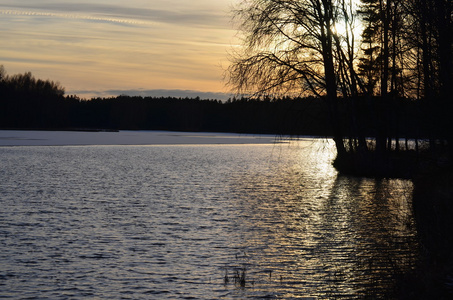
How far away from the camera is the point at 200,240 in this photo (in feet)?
42.6

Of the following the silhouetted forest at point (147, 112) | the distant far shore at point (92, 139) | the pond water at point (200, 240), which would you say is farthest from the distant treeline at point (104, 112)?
the pond water at point (200, 240)

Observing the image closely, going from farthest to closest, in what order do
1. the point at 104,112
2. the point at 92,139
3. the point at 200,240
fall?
the point at 104,112 → the point at 92,139 → the point at 200,240

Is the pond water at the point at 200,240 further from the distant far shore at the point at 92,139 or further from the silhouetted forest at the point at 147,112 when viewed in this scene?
the distant far shore at the point at 92,139

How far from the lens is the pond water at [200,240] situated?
9.29 meters

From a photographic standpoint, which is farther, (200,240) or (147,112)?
(147,112)

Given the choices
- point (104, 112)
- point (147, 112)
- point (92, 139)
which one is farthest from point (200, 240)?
point (147, 112)

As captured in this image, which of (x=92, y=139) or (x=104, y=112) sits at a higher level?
(x=104, y=112)

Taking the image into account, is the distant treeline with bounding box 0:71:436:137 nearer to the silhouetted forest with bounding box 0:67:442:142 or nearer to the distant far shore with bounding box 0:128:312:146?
the silhouetted forest with bounding box 0:67:442:142

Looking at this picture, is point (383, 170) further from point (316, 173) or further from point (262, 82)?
point (262, 82)

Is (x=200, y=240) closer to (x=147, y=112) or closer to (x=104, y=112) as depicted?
(x=104, y=112)

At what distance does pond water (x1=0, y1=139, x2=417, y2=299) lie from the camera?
9289 millimetres

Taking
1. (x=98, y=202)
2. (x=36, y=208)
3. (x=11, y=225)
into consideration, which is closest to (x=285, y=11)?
(x=98, y=202)

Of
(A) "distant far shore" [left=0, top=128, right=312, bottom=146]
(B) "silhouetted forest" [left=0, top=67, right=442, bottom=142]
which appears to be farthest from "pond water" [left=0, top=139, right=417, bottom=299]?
(A) "distant far shore" [left=0, top=128, right=312, bottom=146]

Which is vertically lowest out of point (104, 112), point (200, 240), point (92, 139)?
point (200, 240)
